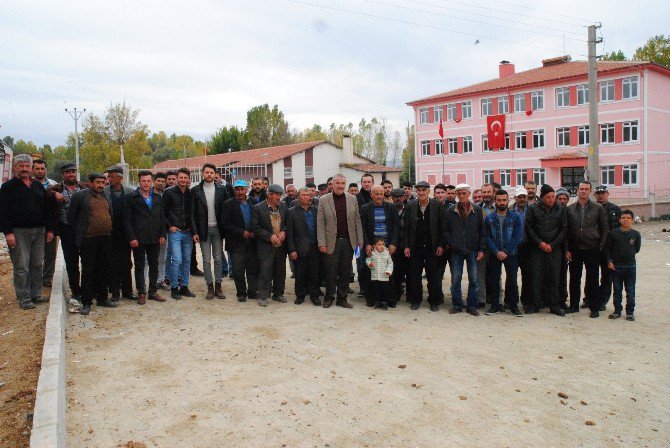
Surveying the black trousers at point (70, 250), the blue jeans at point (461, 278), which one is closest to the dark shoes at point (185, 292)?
the black trousers at point (70, 250)

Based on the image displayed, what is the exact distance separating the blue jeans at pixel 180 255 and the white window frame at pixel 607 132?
34.5 m

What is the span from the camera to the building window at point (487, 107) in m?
42.2

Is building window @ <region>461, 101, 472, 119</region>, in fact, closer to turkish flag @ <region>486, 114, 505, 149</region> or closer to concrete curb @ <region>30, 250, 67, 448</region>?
turkish flag @ <region>486, 114, 505, 149</region>

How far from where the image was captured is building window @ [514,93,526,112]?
132 feet

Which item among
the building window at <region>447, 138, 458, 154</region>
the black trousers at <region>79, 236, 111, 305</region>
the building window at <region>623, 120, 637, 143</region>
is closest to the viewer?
the black trousers at <region>79, 236, 111, 305</region>

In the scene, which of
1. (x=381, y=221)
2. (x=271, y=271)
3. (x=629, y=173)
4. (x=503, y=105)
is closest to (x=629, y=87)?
(x=629, y=173)

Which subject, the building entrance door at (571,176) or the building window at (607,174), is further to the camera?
the building entrance door at (571,176)

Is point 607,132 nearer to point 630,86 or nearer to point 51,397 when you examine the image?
point 630,86

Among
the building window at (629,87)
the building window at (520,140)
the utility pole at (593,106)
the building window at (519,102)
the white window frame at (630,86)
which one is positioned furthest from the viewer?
the building window at (520,140)

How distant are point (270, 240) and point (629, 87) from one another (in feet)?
112

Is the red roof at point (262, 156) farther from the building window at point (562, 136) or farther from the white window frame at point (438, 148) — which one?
the building window at point (562, 136)

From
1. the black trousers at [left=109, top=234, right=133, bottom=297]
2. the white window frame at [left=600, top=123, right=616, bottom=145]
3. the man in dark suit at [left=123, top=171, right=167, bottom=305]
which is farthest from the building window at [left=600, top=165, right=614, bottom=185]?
the black trousers at [left=109, top=234, right=133, bottom=297]

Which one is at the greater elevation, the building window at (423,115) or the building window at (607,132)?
the building window at (423,115)

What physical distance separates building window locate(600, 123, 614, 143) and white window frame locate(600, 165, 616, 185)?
1793mm
